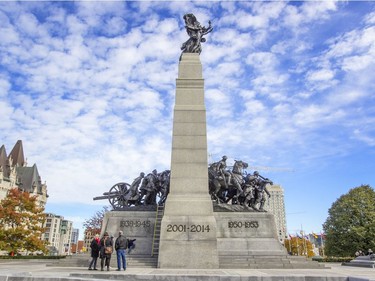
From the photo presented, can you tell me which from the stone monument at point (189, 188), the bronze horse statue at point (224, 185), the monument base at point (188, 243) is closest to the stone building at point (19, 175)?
the bronze horse statue at point (224, 185)

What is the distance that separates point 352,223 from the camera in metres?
41.5

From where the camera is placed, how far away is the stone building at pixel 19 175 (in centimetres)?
8344

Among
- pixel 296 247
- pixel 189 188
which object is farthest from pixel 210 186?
pixel 296 247

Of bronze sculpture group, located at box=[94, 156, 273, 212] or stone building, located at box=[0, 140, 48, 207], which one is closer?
bronze sculpture group, located at box=[94, 156, 273, 212]

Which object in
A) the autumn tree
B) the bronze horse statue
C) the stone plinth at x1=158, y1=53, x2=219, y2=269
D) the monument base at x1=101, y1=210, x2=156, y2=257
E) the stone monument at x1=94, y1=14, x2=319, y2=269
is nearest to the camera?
the stone plinth at x1=158, y1=53, x2=219, y2=269

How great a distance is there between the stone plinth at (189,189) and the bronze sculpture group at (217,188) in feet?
9.27

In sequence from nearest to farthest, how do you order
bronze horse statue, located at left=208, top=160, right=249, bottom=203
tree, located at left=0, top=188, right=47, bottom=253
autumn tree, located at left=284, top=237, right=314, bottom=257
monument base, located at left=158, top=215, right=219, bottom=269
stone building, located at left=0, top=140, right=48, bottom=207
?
monument base, located at left=158, top=215, right=219, bottom=269 < bronze horse statue, located at left=208, top=160, right=249, bottom=203 < tree, located at left=0, top=188, right=47, bottom=253 < autumn tree, located at left=284, top=237, right=314, bottom=257 < stone building, located at left=0, top=140, right=48, bottom=207

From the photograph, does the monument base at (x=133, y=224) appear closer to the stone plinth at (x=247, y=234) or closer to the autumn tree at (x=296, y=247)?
the stone plinth at (x=247, y=234)

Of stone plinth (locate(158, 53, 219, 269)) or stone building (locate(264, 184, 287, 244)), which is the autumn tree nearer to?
stone plinth (locate(158, 53, 219, 269))

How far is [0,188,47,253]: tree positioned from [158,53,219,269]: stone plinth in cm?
3017

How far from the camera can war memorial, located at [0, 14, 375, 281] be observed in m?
14.6

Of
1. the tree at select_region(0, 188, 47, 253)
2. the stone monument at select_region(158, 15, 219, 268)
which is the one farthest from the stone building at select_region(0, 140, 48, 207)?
the stone monument at select_region(158, 15, 219, 268)

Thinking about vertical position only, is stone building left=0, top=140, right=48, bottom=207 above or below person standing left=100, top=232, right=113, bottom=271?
above

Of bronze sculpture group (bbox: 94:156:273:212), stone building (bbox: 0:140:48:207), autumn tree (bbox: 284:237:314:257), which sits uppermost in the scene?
stone building (bbox: 0:140:48:207)
